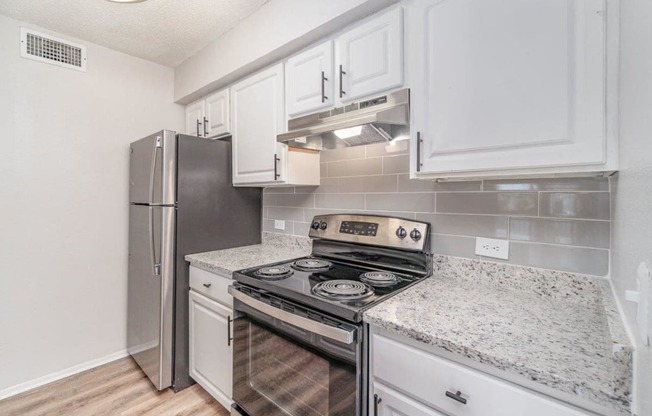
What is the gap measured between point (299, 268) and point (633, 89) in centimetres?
140

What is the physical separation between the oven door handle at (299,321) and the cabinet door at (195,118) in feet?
5.35

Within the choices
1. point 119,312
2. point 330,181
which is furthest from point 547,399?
point 119,312

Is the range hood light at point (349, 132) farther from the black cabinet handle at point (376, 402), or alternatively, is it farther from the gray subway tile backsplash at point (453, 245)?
the black cabinet handle at point (376, 402)

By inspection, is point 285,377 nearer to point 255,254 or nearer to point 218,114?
point 255,254

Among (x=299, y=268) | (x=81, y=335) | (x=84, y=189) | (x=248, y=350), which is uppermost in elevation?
(x=84, y=189)

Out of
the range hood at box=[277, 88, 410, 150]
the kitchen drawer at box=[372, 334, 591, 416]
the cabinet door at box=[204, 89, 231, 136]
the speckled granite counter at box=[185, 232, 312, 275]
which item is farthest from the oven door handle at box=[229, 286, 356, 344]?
the cabinet door at box=[204, 89, 231, 136]

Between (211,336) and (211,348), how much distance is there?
0.07 metres

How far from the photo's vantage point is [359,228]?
1.70 metres

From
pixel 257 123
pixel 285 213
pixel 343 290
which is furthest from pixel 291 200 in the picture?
pixel 343 290

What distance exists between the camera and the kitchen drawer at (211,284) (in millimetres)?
1636

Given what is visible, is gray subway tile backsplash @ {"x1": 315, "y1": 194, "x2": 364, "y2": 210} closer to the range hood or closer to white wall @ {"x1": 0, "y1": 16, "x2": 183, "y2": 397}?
the range hood

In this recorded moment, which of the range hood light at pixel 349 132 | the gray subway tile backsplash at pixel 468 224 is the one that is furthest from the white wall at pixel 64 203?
the gray subway tile backsplash at pixel 468 224

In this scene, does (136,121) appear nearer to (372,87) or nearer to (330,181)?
(330,181)

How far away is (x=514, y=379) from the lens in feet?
2.44
